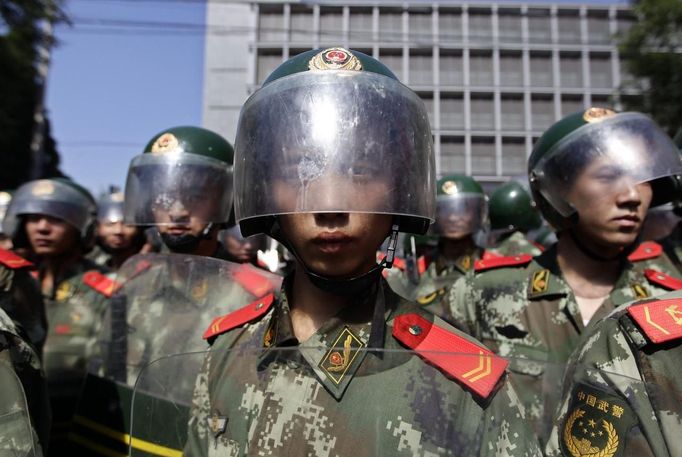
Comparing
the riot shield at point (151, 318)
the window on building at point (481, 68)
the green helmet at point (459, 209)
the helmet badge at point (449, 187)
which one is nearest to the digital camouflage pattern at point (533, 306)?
the riot shield at point (151, 318)

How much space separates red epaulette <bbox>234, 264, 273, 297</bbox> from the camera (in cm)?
221

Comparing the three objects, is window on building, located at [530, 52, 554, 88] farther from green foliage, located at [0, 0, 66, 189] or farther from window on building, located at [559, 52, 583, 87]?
green foliage, located at [0, 0, 66, 189]

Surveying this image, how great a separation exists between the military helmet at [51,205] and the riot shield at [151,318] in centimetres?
174

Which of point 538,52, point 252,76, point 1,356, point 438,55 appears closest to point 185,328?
point 1,356

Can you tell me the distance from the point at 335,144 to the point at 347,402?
0.58 m

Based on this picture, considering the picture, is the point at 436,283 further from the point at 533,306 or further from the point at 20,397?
the point at 20,397

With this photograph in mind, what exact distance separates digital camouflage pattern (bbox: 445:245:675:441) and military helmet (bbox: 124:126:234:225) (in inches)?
51.4

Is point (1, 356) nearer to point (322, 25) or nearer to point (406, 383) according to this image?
point (406, 383)

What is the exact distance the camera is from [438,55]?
3253cm

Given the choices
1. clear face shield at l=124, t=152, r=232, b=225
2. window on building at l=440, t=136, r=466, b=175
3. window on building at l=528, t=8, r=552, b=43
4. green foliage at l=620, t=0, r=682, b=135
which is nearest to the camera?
clear face shield at l=124, t=152, r=232, b=225

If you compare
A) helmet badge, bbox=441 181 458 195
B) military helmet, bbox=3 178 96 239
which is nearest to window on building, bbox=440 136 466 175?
helmet badge, bbox=441 181 458 195

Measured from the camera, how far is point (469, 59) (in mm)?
33438

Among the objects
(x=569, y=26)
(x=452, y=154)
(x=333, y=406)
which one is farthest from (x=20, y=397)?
(x=569, y=26)

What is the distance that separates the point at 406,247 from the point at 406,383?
13.8 ft
